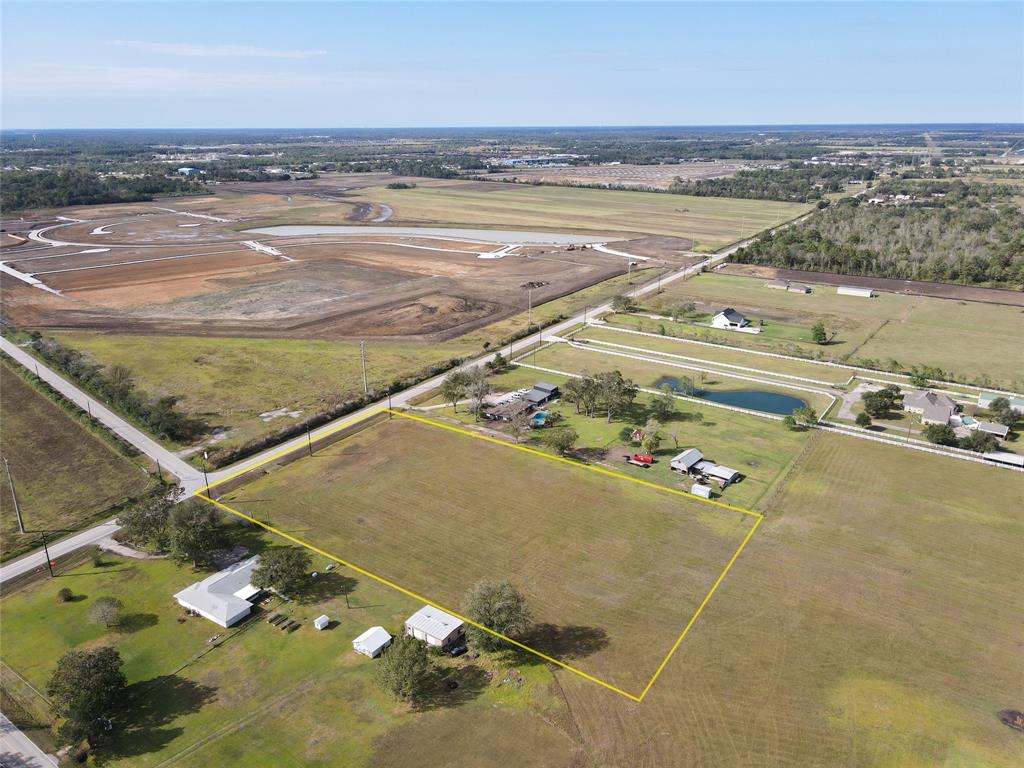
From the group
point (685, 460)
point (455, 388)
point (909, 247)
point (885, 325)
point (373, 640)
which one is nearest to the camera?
point (373, 640)

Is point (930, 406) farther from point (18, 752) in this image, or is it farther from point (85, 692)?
point (18, 752)

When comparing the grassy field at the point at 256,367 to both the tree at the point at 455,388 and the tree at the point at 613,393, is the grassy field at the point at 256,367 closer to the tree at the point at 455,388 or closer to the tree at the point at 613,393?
the tree at the point at 455,388

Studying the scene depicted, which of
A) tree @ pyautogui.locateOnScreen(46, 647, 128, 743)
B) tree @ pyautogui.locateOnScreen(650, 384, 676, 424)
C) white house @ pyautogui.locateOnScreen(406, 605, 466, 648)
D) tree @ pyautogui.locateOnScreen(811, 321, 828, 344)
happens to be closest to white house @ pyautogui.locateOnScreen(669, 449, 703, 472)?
tree @ pyautogui.locateOnScreen(650, 384, 676, 424)

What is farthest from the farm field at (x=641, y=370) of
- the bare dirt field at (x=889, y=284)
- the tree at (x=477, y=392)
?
the bare dirt field at (x=889, y=284)

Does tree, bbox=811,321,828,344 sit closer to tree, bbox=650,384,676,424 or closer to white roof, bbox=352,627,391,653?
tree, bbox=650,384,676,424

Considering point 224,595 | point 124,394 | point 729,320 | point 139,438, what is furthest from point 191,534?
point 729,320
